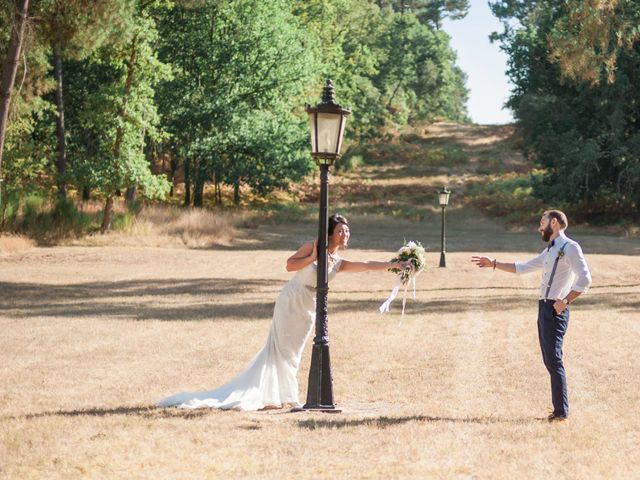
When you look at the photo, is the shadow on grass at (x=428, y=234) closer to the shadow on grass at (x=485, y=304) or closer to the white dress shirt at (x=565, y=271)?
the shadow on grass at (x=485, y=304)

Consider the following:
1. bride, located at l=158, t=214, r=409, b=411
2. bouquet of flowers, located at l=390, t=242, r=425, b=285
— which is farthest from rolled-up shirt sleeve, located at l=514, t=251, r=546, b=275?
bride, located at l=158, t=214, r=409, b=411

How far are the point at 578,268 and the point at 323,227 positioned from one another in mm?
2565

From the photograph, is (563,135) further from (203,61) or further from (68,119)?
(68,119)

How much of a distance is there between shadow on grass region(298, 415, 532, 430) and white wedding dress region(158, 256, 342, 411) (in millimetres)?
968

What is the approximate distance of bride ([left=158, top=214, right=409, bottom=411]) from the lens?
10.0m

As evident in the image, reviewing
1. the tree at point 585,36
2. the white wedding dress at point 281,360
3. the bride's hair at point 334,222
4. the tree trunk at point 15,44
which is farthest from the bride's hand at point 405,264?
the tree trunk at point 15,44

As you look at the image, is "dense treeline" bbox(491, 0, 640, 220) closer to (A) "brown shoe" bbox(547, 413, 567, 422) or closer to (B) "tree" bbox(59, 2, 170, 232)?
(B) "tree" bbox(59, 2, 170, 232)

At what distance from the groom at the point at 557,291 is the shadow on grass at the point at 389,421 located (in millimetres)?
580

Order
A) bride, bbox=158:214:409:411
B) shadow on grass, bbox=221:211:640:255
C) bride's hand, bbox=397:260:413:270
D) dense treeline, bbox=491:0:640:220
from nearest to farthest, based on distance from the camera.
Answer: bride, bbox=158:214:409:411 < bride's hand, bbox=397:260:413:270 < shadow on grass, bbox=221:211:640:255 < dense treeline, bbox=491:0:640:220

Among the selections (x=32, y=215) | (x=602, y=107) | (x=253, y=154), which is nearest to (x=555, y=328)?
(x=32, y=215)

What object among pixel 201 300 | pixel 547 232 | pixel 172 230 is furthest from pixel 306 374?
pixel 172 230

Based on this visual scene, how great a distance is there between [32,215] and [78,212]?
79.3 inches

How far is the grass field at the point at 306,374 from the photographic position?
775cm

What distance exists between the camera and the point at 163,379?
11922 millimetres
